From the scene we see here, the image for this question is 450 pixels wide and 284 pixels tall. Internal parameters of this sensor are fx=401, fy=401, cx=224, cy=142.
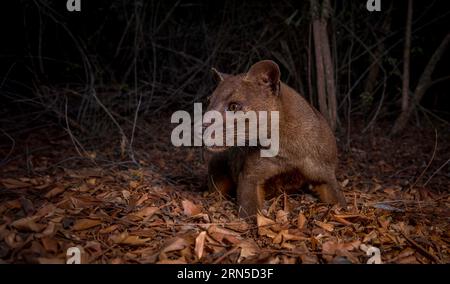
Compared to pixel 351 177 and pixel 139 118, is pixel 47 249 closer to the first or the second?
pixel 351 177

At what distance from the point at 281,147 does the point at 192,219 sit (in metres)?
1.07

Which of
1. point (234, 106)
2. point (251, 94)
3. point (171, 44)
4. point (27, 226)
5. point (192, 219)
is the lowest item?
point (192, 219)

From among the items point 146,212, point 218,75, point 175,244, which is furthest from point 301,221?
point 218,75

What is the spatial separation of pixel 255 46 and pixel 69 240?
16.9ft

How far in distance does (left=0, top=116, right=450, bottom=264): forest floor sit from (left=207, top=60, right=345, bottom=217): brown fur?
0.18 metres

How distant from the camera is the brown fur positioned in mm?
3594

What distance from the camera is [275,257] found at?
269cm

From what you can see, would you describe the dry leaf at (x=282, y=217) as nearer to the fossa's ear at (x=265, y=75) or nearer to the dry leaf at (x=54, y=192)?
the fossa's ear at (x=265, y=75)

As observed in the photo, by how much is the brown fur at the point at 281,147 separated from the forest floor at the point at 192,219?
0.18 m

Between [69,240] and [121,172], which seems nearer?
[69,240]

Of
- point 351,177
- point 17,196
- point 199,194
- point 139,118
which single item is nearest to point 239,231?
point 199,194

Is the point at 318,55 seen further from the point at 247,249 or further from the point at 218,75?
the point at 247,249

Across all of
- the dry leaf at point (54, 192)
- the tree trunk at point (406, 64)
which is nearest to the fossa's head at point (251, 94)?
the dry leaf at point (54, 192)

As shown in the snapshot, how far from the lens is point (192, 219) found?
10.9 feet
